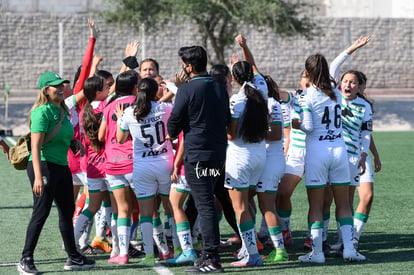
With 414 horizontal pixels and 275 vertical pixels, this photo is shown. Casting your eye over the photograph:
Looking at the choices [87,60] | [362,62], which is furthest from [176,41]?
[87,60]

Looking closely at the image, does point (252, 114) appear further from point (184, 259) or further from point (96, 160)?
point (96, 160)

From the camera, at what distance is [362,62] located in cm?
3712

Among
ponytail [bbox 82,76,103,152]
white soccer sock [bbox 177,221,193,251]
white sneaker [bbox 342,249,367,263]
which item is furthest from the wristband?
white sneaker [bbox 342,249,367,263]

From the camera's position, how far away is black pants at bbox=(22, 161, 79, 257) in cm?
720

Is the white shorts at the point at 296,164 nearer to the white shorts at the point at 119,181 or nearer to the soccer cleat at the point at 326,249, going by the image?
the soccer cleat at the point at 326,249

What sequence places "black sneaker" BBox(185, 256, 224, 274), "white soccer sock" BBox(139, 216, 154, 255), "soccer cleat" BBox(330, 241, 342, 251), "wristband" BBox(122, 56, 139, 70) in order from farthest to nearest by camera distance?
"wristband" BBox(122, 56, 139, 70) → "soccer cleat" BBox(330, 241, 342, 251) → "white soccer sock" BBox(139, 216, 154, 255) → "black sneaker" BBox(185, 256, 224, 274)

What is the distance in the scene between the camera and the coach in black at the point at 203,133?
7.03m

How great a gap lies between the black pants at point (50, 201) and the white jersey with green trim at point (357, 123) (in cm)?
287

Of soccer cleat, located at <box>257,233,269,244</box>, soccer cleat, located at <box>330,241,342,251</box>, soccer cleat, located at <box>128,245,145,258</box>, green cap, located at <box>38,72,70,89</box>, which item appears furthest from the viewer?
soccer cleat, located at <box>257,233,269,244</box>

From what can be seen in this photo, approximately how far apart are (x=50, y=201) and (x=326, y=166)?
103 inches

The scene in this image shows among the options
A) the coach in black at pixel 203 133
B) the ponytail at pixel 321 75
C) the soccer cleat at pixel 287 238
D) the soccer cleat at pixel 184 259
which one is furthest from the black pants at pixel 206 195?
the soccer cleat at pixel 287 238

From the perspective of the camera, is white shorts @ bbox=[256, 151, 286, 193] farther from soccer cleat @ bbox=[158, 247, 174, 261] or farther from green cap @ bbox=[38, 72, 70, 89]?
green cap @ bbox=[38, 72, 70, 89]

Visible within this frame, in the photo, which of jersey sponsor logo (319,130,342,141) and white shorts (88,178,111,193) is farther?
white shorts (88,178,111,193)

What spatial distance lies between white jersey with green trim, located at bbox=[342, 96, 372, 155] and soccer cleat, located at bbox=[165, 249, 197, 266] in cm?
200
